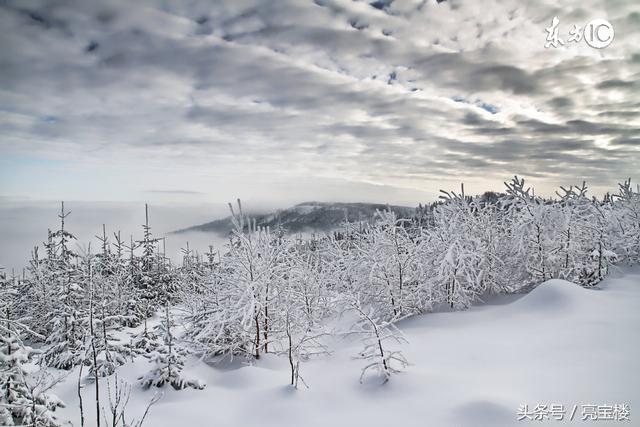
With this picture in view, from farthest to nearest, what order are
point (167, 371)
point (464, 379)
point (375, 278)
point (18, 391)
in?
point (375, 278) < point (167, 371) < point (464, 379) < point (18, 391)

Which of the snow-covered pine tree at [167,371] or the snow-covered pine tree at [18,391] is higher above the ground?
the snow-covered pine tree at [18,391]

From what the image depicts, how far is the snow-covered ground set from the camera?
343 inches

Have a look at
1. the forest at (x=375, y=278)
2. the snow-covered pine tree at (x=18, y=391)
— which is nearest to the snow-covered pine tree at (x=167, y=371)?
the forest at (x=375, y=278)

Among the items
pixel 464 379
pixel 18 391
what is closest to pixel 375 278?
pixel 464 379

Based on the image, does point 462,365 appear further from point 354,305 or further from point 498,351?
point 354,305

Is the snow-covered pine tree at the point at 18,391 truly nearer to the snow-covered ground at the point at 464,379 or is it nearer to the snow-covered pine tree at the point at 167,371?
the snow-covered ground at the point at 464,379

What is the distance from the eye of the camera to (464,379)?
10047 mm

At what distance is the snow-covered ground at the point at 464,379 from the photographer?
8711 mm

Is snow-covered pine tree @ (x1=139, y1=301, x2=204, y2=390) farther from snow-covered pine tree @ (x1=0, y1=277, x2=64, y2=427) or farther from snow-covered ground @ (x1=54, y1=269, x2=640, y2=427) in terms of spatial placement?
snow-covered pine tree @ (x1=0, y1=277, x2=64, y2=427)

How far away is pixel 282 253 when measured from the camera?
54.9ft

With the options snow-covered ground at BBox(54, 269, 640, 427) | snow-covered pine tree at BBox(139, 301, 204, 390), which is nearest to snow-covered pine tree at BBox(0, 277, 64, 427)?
snow-covered ground at BBox(54, 269, 640, 427)

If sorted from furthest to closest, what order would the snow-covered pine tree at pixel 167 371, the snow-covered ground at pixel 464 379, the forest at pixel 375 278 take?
1. the forest at pixel 375 278
2. the snow-covered pine tree at pixel 167 371
3. the snow-covered ground at pixel 464 379

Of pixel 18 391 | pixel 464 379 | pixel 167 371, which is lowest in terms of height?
A: pixel 167 371

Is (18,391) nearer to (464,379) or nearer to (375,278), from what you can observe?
(464,379)
